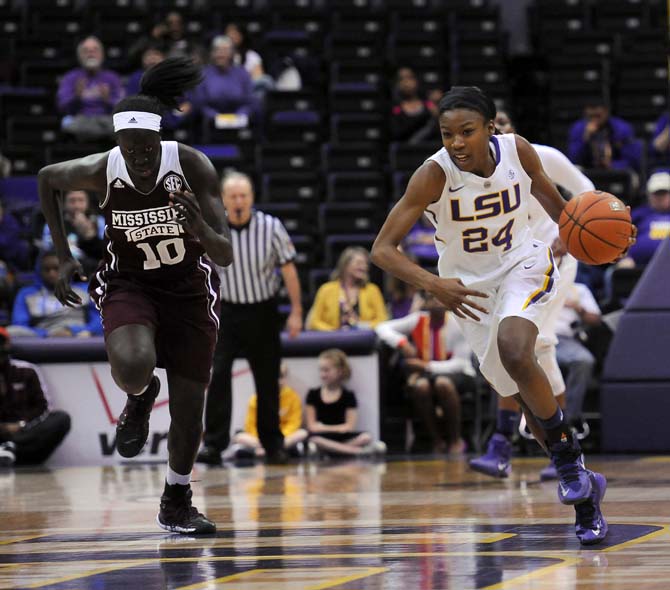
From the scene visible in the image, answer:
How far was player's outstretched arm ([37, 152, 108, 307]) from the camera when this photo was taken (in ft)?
16.5

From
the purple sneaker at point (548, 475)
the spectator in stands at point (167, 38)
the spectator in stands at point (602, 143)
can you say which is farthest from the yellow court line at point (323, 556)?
the spectator in stands at point (167, 38)

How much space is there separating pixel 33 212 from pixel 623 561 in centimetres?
851

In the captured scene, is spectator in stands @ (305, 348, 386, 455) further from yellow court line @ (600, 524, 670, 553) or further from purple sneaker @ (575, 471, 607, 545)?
purple sneaker @ (575, 471, 607, 545)

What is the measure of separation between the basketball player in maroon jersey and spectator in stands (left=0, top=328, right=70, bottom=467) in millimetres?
4034

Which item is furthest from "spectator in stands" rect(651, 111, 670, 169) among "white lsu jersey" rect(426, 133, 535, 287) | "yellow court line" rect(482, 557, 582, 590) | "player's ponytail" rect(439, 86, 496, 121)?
"yellow court line" rect(482, 557, 582, 590)

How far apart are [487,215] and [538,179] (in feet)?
0.85

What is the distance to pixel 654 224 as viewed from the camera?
10.6 metres

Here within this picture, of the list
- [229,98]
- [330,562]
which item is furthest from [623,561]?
[229,98]

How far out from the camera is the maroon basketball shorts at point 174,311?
5.02 m

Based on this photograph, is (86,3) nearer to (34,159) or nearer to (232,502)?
(34,159)

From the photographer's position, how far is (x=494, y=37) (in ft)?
46.9

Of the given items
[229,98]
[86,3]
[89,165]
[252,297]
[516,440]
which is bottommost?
[516,440]

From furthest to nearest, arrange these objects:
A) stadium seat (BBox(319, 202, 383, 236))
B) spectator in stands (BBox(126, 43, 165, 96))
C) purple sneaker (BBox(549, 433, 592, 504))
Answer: spectator in stands (BBox(126, 43, 165, 96))
stadium seat (BBox(319, 202, 383, 236))
purple sneaker (BBox(549, 433, 592, 504))

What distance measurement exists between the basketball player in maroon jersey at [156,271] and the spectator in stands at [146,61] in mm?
7830
